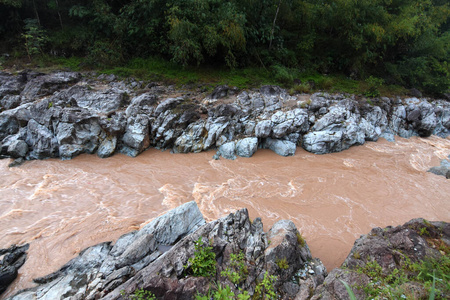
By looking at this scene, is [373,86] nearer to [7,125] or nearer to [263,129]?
[263,129]

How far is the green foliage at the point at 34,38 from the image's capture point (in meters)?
13.1

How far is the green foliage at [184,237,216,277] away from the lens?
3.35 m

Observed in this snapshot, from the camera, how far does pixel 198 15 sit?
11438 mm

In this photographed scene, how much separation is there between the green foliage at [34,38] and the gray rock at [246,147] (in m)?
14.0

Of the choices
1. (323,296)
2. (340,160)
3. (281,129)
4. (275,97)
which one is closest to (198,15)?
(275,97)

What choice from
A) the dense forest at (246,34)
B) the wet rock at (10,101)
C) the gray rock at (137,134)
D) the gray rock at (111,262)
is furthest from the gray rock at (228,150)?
the wet rock at (10,101)

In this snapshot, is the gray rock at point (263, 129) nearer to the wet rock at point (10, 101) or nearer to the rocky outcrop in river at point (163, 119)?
the rocky outcrop in river at point (163, 119)

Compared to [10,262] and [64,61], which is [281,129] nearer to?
[10,262]

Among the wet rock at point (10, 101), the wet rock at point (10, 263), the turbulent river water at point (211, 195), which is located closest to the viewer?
the wet rock at point (10, 263)

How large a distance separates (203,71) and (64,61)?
351 inches

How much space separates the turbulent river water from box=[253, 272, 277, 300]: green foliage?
6.49 feet

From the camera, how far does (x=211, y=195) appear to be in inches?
279

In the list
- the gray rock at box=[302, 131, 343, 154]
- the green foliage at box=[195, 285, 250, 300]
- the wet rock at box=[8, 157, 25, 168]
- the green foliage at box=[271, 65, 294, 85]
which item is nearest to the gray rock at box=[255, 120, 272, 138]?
the gray rock at box=[302, 131, 343, 154]

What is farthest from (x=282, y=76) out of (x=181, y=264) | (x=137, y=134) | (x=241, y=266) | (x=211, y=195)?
(x=181, y=264)
